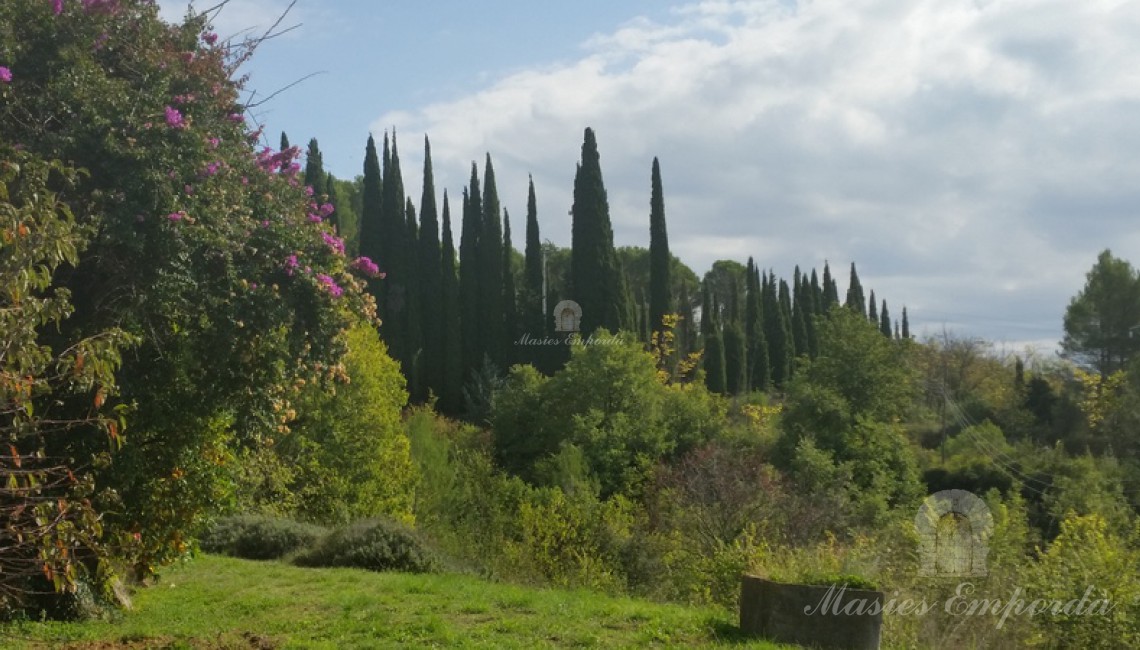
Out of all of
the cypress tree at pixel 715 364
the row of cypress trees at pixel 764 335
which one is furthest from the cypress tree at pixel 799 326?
the cypress tree at pixel 715 364

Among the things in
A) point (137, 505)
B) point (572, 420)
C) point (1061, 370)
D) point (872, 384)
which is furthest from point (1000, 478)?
point (137, 505)

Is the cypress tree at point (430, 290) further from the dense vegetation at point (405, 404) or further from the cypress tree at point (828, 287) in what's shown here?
the cypress tree at point (828, 287)

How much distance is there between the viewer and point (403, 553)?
15.9 metres

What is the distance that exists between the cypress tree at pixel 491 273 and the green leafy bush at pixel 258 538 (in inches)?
1152

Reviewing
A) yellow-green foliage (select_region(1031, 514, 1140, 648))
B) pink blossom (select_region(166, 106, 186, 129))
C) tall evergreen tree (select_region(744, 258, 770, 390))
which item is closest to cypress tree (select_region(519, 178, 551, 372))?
tall evergreen tree (select_region(744, 258, 770, 390))

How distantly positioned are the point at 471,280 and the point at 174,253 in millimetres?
39718

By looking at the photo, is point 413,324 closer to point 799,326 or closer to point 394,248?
point 394,248


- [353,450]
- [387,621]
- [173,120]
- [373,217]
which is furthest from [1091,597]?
[373,217]

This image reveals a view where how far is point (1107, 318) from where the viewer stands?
56531 mm

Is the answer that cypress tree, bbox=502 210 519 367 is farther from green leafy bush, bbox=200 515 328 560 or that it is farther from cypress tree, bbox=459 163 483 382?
green leafy bush, bbox=200 515 328 560

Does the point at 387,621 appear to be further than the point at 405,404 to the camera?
No

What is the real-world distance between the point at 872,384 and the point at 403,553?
25311 mm

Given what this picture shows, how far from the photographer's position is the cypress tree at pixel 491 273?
48844 mm

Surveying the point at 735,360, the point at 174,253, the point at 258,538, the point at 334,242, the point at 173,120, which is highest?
the point at 173,120
